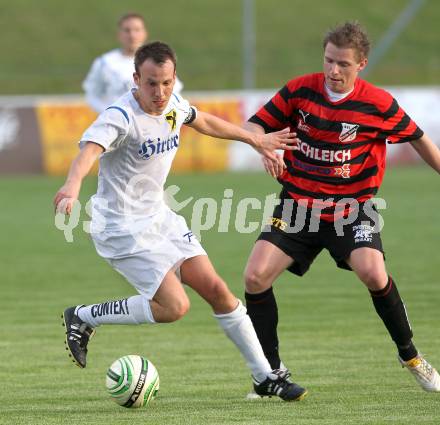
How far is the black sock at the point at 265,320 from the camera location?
6.55 m

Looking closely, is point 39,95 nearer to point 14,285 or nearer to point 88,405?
point 14,285

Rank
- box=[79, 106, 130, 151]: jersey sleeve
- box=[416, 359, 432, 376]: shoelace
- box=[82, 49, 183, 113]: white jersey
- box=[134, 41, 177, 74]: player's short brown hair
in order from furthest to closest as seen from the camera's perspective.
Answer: box=[82, 49, 183, 113]: white jersey
box=[416, 359, 432, 376]: shoelace
box=[134, 41, 177, 74]: player's short brown hair
box=[79, 106, 130, 151]: jersey sleeve

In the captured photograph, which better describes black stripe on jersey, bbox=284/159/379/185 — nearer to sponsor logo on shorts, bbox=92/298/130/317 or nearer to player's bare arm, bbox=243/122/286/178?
player's bare arm, bbox=243/122/286/178

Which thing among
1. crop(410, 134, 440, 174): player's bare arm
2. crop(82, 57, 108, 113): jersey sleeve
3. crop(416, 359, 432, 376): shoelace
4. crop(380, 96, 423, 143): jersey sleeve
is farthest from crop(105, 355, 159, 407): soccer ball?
crop(82, 57, 108, 113): jersey sleeve

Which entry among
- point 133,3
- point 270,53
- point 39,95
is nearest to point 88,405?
point 39,95

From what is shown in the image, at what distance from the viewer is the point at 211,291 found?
6156 mm

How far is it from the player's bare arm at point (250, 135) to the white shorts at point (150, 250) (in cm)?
56

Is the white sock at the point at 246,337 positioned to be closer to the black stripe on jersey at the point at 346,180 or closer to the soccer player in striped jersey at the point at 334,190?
the soccer player in striped jersey at the point at 334,190

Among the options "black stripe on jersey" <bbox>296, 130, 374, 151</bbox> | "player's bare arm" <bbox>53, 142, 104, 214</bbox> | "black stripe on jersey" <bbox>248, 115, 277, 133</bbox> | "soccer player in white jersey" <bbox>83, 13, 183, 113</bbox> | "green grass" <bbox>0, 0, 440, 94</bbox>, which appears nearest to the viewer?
"player's bare arm" <bbox>53, 142, 104, 214</bbox>

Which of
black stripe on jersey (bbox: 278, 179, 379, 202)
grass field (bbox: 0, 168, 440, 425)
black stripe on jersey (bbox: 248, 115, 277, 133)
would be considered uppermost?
black stripe on jersey (bbox: 248, 115, 277, 133)

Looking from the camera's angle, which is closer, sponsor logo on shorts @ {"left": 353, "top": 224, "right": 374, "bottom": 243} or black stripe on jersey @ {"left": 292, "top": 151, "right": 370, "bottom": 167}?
sponsor logo on shorts @ {"left": 353, "top": 224, "right": 374, "bottom": 243}

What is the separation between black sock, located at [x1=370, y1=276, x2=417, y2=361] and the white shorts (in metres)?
1.09

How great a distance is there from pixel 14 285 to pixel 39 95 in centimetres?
1879

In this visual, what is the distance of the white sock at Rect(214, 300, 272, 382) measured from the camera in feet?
20.4
